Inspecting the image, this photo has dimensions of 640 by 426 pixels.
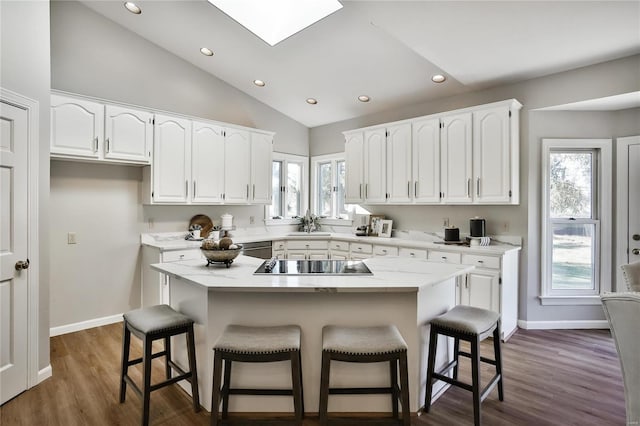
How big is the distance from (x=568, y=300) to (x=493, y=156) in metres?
1.84

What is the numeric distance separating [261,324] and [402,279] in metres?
0.93

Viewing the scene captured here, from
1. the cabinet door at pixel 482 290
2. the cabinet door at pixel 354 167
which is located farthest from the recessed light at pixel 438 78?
the cabinet door at pixel 482 290

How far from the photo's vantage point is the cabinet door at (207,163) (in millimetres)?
4402

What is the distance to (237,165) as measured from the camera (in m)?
4.86

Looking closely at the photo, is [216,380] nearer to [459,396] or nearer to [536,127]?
[459,396]

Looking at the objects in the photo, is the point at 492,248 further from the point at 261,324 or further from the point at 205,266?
the point at 205,266

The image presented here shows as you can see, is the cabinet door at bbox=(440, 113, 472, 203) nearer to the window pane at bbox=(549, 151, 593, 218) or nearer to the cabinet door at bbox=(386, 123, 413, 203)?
the cabinet door at bbox=(386, 123, 413, 203)

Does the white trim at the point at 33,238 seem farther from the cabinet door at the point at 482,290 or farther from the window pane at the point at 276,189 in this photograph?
the cabinet door at the point at 482,290

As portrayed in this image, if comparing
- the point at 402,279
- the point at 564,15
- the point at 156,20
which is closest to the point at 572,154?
the point at 564,15

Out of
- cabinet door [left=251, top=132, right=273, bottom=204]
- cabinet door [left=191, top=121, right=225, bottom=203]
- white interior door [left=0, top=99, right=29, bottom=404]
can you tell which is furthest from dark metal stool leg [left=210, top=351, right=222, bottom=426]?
cabinet door [left=251, top=132, right=273, bottom=204]

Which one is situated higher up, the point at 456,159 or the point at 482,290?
the point at 456,159

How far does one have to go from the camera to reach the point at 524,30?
297 cm

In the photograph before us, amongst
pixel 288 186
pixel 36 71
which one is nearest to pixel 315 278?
pixel 36 71

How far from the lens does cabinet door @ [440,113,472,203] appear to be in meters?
3.97
